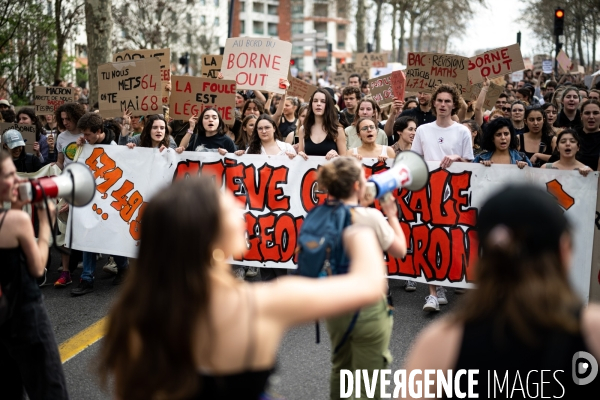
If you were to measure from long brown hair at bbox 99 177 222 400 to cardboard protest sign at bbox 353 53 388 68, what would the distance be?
19926mm

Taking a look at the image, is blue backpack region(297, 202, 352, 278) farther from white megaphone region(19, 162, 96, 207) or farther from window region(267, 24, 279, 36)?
window region(267, 24, 279, 36)

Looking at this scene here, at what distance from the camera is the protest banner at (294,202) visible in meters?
5.75

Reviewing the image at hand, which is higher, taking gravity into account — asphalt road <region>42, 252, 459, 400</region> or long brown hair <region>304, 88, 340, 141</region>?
long brown hair <region>304, 88, 340, 141</region>

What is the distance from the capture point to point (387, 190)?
3004mm

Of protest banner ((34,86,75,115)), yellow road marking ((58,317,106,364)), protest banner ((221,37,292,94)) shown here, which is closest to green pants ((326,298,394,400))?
yellow road marking ((58,317,106,364))

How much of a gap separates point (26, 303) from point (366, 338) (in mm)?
1661

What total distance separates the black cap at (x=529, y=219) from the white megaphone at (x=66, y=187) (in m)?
2.19

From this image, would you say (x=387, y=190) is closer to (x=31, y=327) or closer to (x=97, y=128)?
(x=31, y=327)

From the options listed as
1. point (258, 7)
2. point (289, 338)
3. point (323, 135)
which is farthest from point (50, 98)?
point (258, 7)

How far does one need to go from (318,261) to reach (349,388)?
0.76 metres

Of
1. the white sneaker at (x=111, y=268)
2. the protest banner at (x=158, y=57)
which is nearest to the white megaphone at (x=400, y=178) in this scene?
the white sneaker at (x=111, y=268)

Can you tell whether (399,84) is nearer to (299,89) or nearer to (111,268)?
(299,89)

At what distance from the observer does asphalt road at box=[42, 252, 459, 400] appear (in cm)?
451

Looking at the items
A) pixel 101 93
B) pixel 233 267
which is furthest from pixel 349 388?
pixel 101 93
